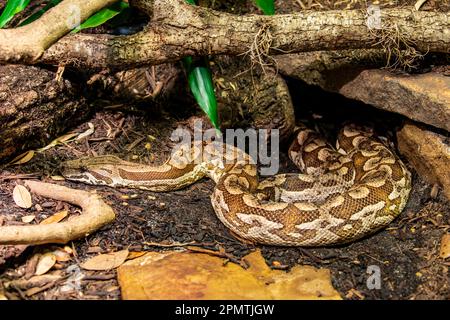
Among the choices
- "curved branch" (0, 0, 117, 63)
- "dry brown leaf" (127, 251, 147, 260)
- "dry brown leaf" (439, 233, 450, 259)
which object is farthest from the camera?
"dry brown leaf" (439, 233, 450, 259)

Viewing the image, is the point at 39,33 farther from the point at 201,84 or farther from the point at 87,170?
the point at 201,84

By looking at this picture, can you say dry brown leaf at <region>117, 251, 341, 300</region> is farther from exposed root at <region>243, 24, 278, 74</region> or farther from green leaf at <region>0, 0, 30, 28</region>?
green leaf at <region>0, 0, 30, 28</region>

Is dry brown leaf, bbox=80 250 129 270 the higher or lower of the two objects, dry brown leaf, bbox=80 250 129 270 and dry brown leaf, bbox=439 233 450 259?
the higher

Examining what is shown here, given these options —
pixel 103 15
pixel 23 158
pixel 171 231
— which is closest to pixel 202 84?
pixel 103 15

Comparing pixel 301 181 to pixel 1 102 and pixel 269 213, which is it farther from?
pixel 1 102

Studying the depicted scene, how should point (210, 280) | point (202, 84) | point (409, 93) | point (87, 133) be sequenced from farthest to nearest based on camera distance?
1. point (87, 133)
2. point (202, 84)
3. point (409, 93)
4. point (210, 280)

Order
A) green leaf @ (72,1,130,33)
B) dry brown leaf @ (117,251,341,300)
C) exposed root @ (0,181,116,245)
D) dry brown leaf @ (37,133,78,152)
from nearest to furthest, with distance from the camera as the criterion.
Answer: dry brown leaf @ (117,251,341,300), exposed root @ (0,181,116,245), green leaf @ (72,1,130,33), dry brown leaf @ (37,133,78,152)

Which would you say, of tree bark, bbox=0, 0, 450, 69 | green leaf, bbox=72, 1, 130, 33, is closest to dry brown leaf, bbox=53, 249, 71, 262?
tree bark, bbox=0, 0, 450, 69

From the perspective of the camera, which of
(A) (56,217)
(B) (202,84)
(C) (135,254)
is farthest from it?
(B) (202,84)
